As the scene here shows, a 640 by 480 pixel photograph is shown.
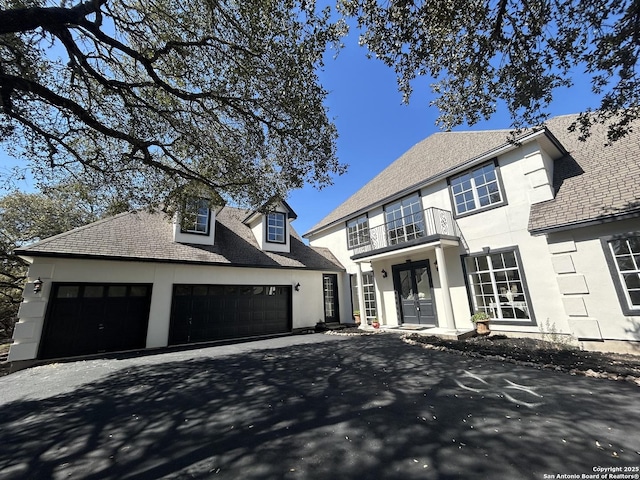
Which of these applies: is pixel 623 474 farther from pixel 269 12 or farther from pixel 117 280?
pixel 117 280

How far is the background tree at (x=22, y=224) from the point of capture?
588 inches

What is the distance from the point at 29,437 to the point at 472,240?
11863 mm

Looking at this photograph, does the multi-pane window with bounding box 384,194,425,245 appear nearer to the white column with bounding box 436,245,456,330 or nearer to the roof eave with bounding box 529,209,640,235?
the white column with bounding box 436,245,456,330

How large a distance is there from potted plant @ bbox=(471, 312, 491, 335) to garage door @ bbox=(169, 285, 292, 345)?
315 inches

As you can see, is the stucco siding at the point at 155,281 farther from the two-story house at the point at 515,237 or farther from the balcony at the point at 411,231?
the balcony at the point at 411,231

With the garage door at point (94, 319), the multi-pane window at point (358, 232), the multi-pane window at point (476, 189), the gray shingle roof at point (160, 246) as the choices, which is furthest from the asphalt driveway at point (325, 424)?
the multi-pane window at point (358, 232)

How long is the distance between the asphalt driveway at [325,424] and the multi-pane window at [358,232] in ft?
29.0

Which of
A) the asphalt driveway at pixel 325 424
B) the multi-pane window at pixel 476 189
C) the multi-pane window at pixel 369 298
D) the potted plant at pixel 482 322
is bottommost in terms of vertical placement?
the asphalt driveway at pixel 325 424

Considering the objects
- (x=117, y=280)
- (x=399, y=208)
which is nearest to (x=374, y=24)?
(x=399, y=208)

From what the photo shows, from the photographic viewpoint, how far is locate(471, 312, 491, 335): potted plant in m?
8.90

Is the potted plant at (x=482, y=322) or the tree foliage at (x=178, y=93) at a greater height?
the tree foliage at (x=178, y=93)

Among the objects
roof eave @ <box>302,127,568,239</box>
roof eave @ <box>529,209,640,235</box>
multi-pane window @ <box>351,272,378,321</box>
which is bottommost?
multi-pane window @ <box>351,272,378,321</box>

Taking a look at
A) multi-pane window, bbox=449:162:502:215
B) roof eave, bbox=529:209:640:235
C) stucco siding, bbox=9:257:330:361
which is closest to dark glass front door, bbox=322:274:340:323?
stucco siding, bbox=9:257:330:361

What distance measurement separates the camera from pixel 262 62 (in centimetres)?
598
